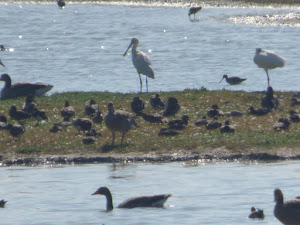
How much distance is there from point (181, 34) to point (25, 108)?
94.7 feet

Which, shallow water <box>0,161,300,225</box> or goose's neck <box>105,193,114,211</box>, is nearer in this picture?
shallow water <box>0,161,300,225</box>

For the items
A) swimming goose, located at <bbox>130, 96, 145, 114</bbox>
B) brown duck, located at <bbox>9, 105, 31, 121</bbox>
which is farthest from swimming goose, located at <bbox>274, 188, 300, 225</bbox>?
brown duck, located at <bbox>9, 105, 31, 121</bbox>

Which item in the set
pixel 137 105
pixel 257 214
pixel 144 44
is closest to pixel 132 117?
pixel 137 105

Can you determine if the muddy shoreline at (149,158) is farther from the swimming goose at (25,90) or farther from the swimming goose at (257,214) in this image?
the swimming goose at (25,90)

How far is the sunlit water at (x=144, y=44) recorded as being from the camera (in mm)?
30781

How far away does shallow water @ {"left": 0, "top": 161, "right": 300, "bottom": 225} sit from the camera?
12961mm

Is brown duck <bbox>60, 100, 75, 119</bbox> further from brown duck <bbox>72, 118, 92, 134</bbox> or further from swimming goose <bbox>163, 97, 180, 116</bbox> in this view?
swimming goose <bbox>163, 97, 180, 116</bbox>

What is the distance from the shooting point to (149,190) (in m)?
14.6

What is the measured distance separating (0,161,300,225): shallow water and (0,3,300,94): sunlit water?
10.9 meters

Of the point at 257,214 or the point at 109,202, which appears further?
the point at 109,202

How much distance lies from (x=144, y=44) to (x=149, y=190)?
2993 cm

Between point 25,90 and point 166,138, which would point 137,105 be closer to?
point 166,138

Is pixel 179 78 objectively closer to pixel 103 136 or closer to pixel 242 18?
pixel 103 136

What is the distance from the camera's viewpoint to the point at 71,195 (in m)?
14.4
